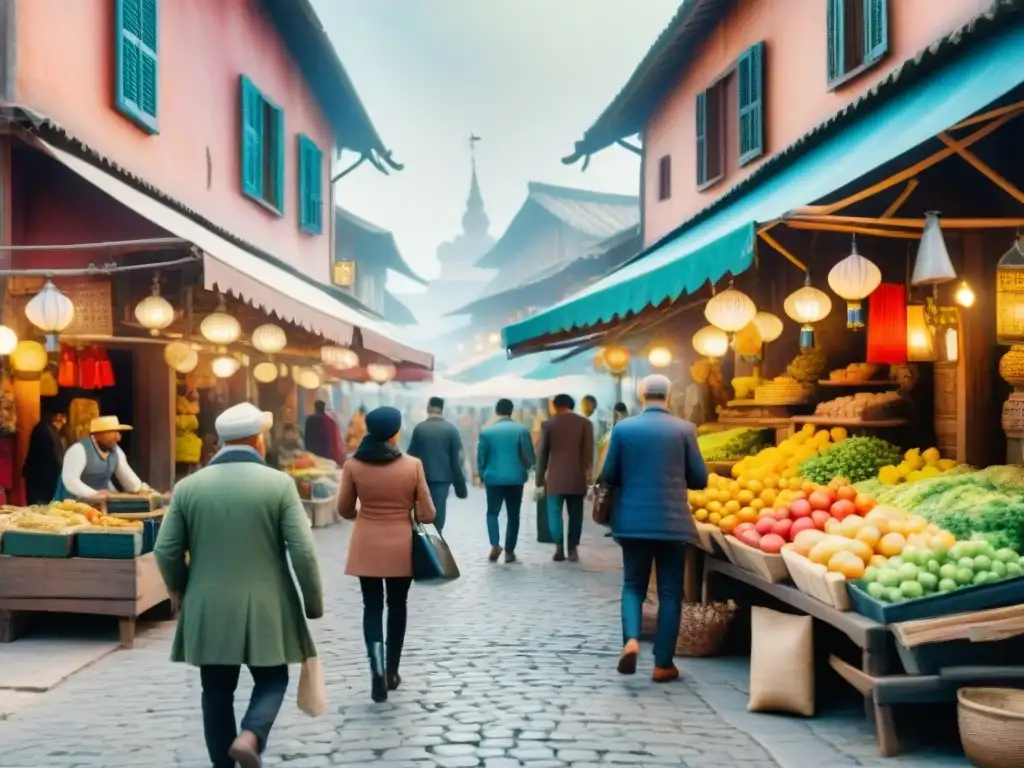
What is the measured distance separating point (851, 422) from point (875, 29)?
4056 mm

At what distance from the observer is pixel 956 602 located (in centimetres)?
537

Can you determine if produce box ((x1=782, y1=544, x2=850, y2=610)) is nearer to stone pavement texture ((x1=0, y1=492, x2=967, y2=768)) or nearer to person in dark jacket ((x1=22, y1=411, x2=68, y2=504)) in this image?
stone pavement texture ((x1=0, y1=492, x2=967, y2=768))

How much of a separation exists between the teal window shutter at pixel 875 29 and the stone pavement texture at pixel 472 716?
618cm

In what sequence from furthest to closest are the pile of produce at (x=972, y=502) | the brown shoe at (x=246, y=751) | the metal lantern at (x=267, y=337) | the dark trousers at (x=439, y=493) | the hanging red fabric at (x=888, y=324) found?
the metal lantern at (x=267, y=337)
the dark trousers at (x=439, y=493)
the hanging red fabric at (x=888, y=324)
the pile of produce at (x=972, y=502)
the brown shoe at (x=246, y=751)

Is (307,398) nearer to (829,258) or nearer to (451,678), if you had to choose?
(829,258)

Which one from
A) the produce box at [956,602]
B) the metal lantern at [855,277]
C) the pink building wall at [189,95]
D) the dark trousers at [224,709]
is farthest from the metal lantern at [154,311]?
the produce box at [956,602]

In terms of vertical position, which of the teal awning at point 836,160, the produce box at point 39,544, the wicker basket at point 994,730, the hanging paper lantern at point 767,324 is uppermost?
the teal awning at point 836,160

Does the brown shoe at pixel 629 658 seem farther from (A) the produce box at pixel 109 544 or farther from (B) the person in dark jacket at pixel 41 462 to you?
(B) the person in dark jacket at pixel 41 462

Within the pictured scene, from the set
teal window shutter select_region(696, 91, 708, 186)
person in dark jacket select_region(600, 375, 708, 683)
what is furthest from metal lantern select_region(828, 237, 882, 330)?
teal window shutter select_region(696, 91, 708, 186)

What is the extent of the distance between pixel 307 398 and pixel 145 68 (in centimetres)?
1362

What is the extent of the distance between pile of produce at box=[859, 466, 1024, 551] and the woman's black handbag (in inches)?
122

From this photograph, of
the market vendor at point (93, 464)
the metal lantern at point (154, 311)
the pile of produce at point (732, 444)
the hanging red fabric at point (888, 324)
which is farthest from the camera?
the pile of produce at point (732, 444)

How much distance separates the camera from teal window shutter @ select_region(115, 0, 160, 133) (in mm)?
11461

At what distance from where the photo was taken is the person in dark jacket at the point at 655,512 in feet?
22.7
